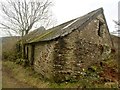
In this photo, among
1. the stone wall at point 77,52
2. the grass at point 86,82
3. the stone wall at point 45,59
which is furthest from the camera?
the stone wall at point 45,59

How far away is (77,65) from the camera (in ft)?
50.2

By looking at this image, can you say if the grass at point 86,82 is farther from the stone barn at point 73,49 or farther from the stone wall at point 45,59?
the stone wall at point 45,59

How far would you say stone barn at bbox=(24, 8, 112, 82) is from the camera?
14.8 meters

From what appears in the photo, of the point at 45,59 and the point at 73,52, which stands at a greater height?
the point at 73,52

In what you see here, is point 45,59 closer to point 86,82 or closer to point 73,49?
point 73,49

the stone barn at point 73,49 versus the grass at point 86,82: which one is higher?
the stone barn at point 73,49

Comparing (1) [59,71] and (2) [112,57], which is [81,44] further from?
(2) [112,57]

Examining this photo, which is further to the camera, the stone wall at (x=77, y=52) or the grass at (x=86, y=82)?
the stone wall at (x=77, y=52)

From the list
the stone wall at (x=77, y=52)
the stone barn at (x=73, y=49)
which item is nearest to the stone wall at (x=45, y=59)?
the stone barn at (x=73, y=49)

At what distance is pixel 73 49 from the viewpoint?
50.1ft

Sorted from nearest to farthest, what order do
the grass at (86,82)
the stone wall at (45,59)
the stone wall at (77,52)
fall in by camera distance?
the grass at (86,82), the stone wall at (77,52), the stone wall at (45,59)

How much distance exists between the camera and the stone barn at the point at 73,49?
48.6ft

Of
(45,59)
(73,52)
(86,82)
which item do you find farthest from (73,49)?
(86,82)

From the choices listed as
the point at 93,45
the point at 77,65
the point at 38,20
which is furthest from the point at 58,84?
the point at 38,20
